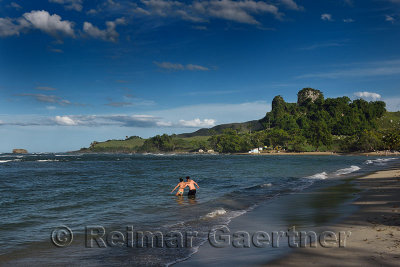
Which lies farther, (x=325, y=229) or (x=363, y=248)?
(x=325, y=229)

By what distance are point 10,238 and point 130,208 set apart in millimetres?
7713

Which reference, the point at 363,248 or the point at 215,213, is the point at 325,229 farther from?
the point at 215,213

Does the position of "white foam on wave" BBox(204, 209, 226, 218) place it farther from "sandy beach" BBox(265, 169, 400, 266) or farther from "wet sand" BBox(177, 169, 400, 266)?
"sandy beach" BBox(265, 169, 400, 266)

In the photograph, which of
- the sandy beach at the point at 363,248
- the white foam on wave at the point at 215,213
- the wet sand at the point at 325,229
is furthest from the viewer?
the white foam on wave at the point at 215,213

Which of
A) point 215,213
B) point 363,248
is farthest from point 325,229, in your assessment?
point 215,213

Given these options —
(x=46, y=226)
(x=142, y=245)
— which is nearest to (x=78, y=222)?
(x=46, y=226)

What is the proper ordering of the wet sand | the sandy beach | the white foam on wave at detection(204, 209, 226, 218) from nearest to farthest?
1. the sandy beach
2. the wet sand
3. the white foam on wave at detection(204, 209, 226, 218)

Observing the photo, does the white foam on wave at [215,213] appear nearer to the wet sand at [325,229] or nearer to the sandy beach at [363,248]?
the wet sand at [325,229]

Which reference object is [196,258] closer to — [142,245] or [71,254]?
[142,245]

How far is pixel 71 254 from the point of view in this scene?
10.0m

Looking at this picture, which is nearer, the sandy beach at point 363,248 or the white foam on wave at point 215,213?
the sandy beach at point 363,248

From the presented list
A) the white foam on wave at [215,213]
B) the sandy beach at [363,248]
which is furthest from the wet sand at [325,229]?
the white foam on wave at [215,213]

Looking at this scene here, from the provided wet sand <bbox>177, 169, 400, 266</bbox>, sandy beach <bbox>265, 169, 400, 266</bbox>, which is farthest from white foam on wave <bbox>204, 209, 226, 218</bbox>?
sandy beach <bbox>265, 169, 400, 266</bbox>

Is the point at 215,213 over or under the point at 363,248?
under
